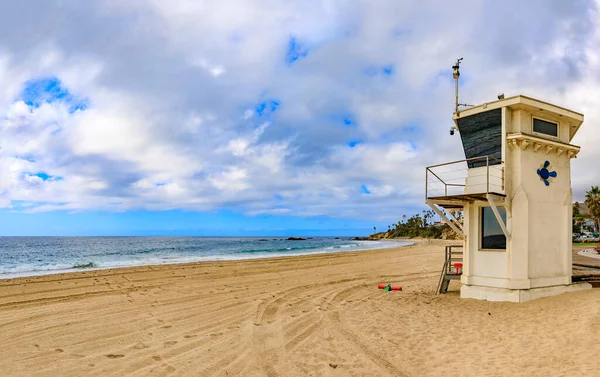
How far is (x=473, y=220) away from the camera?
11500 mm

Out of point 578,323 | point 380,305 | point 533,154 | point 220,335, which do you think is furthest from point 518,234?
point 220,335

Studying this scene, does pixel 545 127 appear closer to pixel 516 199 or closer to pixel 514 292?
pixel 516 199

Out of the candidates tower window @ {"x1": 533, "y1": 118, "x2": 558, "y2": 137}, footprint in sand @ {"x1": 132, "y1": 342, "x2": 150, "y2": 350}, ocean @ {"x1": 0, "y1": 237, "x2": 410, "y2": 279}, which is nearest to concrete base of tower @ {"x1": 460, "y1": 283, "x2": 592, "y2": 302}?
tower window @ {"x1": 533, "y1": 118, "x2": 558, "y2": 137}

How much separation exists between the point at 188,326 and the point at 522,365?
6.72 m

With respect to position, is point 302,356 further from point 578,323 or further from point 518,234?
point 518,234

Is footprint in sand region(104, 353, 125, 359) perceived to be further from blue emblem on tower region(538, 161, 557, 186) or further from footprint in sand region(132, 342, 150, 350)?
blue emblem on tower region(538, 161, 557, 186)

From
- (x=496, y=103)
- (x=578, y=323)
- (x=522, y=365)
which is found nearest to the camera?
(x=522, y=365)

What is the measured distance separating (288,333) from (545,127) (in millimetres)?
9391

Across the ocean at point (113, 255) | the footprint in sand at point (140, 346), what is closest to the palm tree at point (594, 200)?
the ocean at point (113, 255)

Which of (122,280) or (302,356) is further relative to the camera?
(122,280)

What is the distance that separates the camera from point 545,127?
447 inches

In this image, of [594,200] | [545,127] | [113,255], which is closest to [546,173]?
[545,127]

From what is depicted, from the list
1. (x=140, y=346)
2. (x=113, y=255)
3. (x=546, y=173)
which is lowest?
(x=113, y=255)

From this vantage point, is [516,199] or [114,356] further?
[516,199]
